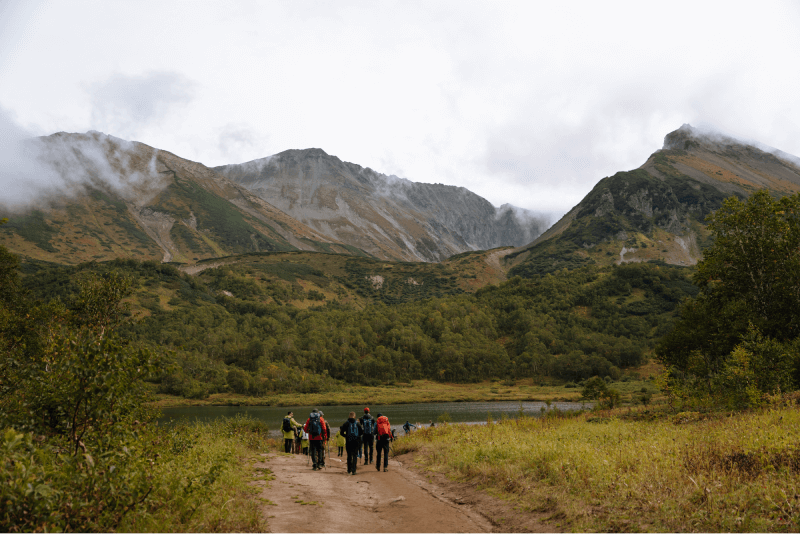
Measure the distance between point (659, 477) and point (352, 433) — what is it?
1145 centimetres

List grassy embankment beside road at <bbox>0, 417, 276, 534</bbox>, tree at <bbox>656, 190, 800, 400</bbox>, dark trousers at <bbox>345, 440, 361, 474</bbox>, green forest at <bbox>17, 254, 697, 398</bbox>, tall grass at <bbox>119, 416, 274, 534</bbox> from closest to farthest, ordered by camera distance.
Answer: grassy embankment beside road at <bbox>0, 417, 276, 534</bbox>
tall grass at <bbox>119, 416, 274, 534</bbox>
dark trousers at <bbox>345, 440, 361, 474</bbox>
tree at <bbox>656, 190, 800, 400</bbox>
green forest at <bbox>17, 254, 697, 398</bbox>

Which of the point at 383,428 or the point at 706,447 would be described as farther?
the point at 383,428

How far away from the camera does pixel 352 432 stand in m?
18.7

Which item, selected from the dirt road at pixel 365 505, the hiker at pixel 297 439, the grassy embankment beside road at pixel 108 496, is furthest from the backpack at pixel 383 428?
the hiker at pixel 297 439

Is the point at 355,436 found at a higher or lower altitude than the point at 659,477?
lower

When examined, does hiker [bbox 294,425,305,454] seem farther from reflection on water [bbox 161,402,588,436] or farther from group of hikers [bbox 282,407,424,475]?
reflection on water [bbox 161,402,588,436]

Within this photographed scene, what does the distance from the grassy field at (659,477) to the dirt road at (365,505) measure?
166 cm

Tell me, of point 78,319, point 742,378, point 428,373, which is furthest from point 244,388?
point 742,378

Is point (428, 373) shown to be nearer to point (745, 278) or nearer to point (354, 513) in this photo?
point (745, 278)

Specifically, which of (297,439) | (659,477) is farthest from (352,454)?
(297,439)

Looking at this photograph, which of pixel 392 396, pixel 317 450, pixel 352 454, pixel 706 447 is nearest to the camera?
pixel 706 447

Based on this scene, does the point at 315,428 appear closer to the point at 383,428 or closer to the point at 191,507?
the point at 383,428

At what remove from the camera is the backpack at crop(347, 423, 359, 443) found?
733 inches

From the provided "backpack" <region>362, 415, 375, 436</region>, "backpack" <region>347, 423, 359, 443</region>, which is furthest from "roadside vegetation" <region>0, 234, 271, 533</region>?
"backpack" <region>362, 415, 375, 436</region>
